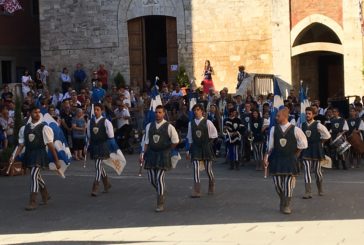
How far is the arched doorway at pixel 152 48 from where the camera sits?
3284 centimetres

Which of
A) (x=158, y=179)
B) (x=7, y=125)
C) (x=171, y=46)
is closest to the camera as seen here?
(x=158, y=179)

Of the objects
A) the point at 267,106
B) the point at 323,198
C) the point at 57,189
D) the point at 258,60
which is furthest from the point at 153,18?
the point at 323,198

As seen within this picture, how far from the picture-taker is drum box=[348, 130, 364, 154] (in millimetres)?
20047

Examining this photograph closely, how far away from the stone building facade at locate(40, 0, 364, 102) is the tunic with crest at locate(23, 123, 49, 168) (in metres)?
17.7

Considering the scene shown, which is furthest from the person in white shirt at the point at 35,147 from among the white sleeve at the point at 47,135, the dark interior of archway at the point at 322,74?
the dark interior of archway at the point at 322,74

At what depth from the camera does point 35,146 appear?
14.5m

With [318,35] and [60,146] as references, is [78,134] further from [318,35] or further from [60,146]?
[318,35]

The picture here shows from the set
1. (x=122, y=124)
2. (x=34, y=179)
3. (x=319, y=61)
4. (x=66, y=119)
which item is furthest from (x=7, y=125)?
(x=319, y=61)

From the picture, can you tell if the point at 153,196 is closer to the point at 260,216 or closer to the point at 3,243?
the point at 260,216

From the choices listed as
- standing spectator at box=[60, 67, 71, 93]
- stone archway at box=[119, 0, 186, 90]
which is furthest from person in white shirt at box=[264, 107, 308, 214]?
stone archway at box=[119, 0, 186, 90]

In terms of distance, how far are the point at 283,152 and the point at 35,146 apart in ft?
15.5

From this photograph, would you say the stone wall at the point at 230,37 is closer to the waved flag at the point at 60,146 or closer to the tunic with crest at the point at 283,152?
the waved flag at the point at 60,146

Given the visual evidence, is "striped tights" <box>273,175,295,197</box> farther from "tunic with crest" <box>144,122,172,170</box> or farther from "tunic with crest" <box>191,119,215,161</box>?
"tunic with crest" <box>191,119,215,161</box>

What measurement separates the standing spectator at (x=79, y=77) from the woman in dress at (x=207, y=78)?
5.44 m
